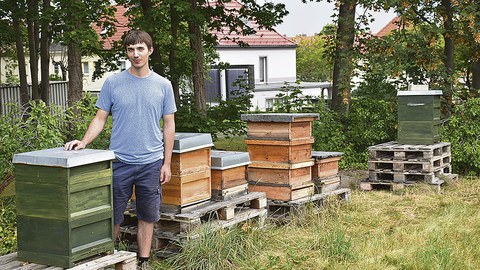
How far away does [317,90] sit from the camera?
34938 mm

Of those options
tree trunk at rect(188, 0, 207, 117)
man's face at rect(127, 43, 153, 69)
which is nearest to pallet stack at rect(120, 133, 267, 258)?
man's face at rect(127, 43, 153, 69)

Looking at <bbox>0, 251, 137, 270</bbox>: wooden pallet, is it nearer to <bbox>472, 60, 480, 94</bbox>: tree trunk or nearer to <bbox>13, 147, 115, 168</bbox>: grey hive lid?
<bbox>13, 147, 115, 168</bbox>: grey hive lid

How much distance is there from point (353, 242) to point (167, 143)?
2162 millimetres

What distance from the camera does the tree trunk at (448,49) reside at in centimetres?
1264

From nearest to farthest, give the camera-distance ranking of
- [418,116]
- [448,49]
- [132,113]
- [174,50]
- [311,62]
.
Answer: [132,113], [418,116], [448,49], [174,50], [311,62]

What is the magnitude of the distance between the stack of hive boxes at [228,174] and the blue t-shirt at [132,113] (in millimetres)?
1298

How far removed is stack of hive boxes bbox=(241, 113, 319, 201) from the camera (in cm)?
783

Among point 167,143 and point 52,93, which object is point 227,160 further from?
point 52,93

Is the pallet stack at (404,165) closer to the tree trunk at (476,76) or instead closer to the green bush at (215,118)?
the tree trunk at (476,76)

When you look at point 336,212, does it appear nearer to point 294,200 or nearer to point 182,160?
point 294,200

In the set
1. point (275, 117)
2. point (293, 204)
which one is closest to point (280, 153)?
point (275, 117)

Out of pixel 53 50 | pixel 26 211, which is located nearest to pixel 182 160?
pixel 26 211

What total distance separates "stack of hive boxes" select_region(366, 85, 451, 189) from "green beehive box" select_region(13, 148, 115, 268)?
19.4ft

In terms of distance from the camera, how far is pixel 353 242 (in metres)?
6.86
